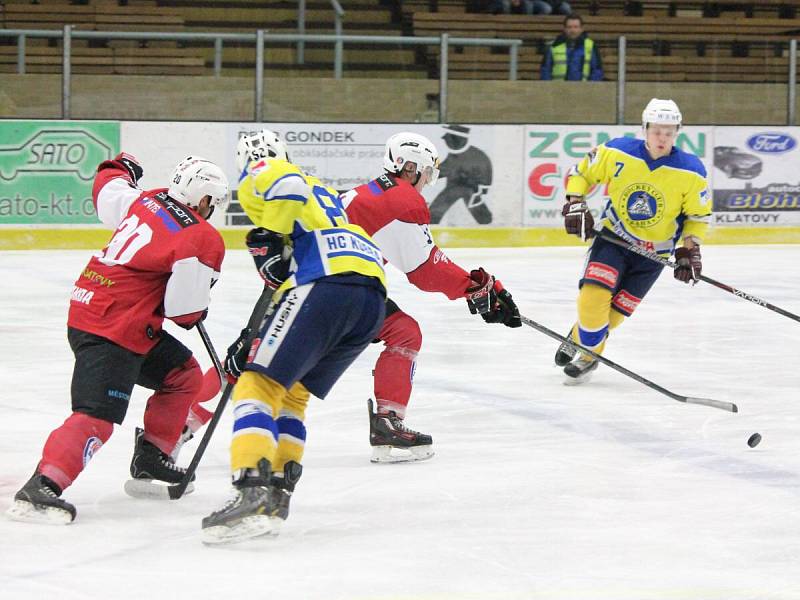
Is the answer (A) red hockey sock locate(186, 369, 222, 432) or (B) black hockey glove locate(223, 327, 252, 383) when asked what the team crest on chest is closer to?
(A) red hockey sock locate(186, 369, 222, 432)

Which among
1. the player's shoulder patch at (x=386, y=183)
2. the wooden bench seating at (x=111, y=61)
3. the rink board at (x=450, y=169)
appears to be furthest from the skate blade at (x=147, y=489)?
the wooden bench seating at (x=111, y=61)

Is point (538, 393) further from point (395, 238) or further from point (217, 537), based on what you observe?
point (217, 537)

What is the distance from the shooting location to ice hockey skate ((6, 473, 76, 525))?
3199 millimetres

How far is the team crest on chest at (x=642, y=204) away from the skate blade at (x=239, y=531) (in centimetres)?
298

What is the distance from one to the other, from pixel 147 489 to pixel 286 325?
74cm

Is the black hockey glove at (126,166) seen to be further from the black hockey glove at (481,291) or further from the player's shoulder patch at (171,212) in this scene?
the black hockey glove at (481,291)

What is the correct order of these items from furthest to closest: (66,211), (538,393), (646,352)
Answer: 1. (66,211)
2. (646,352)
3. (538,393)

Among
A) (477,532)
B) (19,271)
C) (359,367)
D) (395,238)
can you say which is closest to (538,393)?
(359,367)

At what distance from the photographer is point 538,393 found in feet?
17.1

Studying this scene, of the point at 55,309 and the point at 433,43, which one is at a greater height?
the point at 433,43

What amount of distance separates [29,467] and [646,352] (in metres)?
3.22

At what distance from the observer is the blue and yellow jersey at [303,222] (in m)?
3.14

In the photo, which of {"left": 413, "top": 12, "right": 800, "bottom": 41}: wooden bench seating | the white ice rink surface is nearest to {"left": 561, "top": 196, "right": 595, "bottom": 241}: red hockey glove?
the white ice rink surface

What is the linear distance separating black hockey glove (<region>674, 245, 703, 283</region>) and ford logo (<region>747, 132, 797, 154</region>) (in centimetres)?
552
